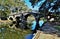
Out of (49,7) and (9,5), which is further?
(9,5)

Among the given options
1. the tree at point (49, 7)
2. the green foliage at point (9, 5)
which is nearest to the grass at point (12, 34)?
the tree at point (49, 7)

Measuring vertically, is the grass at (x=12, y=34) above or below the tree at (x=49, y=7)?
below

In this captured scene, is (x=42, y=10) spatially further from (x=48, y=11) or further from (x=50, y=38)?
(x=50, y=38)

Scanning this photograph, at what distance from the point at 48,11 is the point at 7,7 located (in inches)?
1252

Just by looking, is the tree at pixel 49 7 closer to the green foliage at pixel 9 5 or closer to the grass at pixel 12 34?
the grass at pixel 12 34

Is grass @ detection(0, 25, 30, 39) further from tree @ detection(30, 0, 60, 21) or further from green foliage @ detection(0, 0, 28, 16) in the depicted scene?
green foliage @ detection(0, 0, 28, 16)

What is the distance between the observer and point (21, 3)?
81.9m

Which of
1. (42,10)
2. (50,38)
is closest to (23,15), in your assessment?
(42,10)

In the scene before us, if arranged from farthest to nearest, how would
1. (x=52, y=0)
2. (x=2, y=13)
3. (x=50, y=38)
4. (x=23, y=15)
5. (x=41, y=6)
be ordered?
(x=2, y=13) → (x=23, y=15) → (x=41, y=6) → (x=52, y=0) → (x=50, y=38)

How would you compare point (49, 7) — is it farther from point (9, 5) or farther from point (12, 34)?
point (9, 5)

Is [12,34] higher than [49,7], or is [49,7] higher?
[49,7]

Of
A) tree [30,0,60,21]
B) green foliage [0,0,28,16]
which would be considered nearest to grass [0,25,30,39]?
tree [30,0,60,21]

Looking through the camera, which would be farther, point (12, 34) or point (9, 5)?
point (9, 5)

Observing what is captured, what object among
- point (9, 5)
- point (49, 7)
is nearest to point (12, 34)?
point (49, 7)
